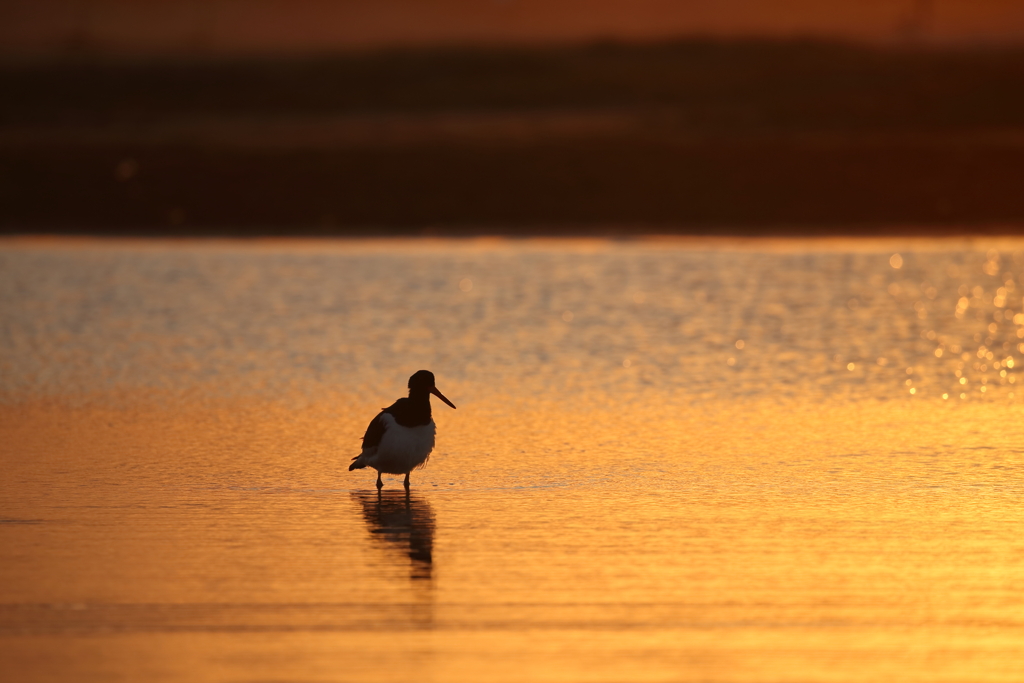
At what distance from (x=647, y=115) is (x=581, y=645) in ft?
178

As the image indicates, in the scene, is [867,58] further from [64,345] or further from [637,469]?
[637,469]

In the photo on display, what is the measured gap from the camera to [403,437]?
9734 mm

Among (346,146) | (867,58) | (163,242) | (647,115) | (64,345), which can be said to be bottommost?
(64,345)

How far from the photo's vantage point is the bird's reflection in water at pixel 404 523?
805 cm

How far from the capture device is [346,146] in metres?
45.1

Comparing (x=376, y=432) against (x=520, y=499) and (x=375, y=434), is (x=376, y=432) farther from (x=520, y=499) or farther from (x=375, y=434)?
(x=520, y=499)

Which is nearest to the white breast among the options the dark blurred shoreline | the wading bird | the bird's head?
the wading bird

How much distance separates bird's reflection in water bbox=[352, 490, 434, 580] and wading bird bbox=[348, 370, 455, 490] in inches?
7.9

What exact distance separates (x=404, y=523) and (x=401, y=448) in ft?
2.83

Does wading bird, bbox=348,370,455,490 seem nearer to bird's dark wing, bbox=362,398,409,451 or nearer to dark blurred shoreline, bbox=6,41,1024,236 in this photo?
bird's dark wing, bbox=362,398,409,451

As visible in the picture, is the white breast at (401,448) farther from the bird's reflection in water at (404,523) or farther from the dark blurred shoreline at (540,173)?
the dark blurred shoreline at (540,173)

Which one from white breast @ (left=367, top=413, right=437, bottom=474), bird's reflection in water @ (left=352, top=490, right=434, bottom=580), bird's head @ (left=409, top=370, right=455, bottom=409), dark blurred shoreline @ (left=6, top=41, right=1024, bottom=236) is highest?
dark blurred shoreline @ (left=6, top=41, right=1024, bottom=236)

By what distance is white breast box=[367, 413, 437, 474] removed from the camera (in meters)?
9.70

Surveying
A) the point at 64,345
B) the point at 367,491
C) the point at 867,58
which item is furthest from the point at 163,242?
the point at 867,58
